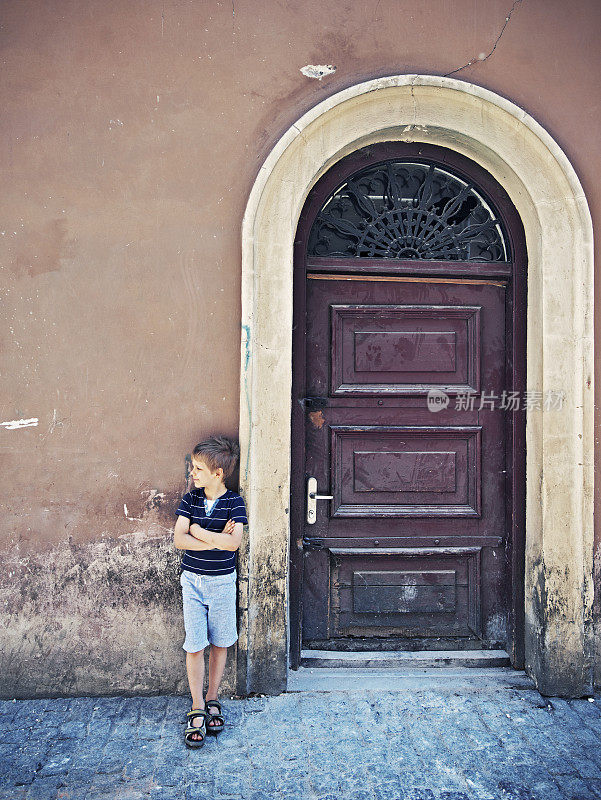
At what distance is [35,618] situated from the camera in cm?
330

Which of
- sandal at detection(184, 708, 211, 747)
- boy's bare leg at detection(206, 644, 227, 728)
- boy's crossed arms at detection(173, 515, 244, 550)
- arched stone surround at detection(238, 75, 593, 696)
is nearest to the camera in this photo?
sandal at detection(184, 708, 211, 747)

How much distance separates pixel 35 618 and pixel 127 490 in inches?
34.9

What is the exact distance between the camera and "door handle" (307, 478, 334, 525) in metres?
3.54

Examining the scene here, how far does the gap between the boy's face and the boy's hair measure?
2 cm

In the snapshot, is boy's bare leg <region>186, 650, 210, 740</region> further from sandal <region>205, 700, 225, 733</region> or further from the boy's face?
the boy's face

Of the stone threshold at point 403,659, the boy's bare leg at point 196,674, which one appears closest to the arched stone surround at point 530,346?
the stone threshold at point 403,659

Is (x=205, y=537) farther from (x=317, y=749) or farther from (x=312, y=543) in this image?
(x=317, y=749)

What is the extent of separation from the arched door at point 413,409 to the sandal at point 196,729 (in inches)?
34.0

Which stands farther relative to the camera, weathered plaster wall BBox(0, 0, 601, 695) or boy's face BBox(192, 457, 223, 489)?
weathered plaster wall BBox(0, 0, 601, 695)

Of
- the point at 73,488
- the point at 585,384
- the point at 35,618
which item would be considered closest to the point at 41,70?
the point at 73,488

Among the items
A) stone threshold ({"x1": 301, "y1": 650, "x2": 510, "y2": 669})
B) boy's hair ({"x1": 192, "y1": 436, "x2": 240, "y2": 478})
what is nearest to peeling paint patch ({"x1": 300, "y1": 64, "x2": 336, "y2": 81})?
boy's hair ({"x1": 192, "y1": 436, "x2": 240, "y2": 478})

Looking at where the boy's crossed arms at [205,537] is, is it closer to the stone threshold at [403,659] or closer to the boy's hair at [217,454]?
the boy's hair at [217,454]

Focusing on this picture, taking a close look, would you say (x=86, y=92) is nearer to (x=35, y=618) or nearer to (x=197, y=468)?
(x=197, y=468)

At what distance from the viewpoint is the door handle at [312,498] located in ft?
11.6
